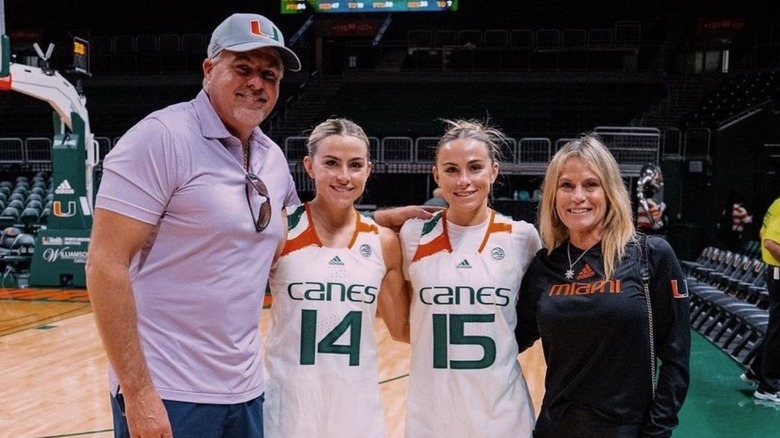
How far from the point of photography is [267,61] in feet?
5.83

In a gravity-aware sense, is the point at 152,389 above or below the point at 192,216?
below

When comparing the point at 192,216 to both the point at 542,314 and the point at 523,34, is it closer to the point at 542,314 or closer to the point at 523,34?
the point at 542,314

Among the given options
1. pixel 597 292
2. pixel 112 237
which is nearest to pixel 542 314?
pixel 597 292

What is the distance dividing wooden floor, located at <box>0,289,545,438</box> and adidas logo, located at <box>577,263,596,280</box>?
2067 millimetres

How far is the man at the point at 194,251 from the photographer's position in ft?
5.07

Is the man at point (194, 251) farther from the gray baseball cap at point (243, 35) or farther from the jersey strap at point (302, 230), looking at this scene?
the jersey strap at point (302, 230)

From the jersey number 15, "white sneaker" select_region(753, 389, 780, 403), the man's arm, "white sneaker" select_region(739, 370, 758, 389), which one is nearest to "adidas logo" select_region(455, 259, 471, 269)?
the jersey number 15

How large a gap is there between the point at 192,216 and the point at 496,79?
16422 mm

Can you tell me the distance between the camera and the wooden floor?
12.9 feet

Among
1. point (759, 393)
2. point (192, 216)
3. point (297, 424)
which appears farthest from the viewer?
point (759, 393)

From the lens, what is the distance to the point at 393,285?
2.35 meters

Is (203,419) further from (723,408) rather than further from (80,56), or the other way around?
(80,56)

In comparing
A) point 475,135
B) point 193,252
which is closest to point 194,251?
point 193,252

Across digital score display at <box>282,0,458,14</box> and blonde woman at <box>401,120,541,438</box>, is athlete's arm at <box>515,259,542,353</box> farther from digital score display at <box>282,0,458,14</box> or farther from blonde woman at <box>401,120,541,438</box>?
digital score display at <box>282,0,458,14</box>
